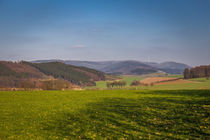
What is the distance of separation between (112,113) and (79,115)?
3.66m

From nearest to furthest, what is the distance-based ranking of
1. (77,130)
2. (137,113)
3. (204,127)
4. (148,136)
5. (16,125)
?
1. (148,136)
2. (204,127)
3. (77,130)
4. (16,125)
5. (137,113)

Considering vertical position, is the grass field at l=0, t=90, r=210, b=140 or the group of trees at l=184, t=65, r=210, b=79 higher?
the group of trees at l=184, t=65, r=210, b=79

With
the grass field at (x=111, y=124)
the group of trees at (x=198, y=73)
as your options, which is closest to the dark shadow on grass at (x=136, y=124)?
the grass field at (x=111, y=124)

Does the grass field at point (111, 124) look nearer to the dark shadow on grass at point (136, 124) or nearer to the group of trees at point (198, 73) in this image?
the dark shadow on grass at point (136, 124)

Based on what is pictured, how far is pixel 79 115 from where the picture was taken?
62.1ft

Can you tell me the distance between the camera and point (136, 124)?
1495 centimetres

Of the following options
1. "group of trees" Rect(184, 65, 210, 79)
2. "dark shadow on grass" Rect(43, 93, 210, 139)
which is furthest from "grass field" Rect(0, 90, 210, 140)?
"group of trees" Rect(184, 65, 210, 79)

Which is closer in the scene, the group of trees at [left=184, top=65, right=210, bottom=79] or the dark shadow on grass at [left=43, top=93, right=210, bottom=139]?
the dark shadow on grass at [left=43, top=93, right=210, bottom=139]

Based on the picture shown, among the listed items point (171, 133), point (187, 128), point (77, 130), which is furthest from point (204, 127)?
point (77, 130)

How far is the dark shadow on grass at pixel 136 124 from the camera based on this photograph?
12609 millimetres

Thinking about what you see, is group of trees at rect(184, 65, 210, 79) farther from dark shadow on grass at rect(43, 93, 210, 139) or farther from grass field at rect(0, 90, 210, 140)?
dark shadow on grass at rect(43, 93, 210, 139)

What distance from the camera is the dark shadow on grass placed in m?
12.6

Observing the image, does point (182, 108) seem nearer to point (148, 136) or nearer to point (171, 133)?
point (171, 133)

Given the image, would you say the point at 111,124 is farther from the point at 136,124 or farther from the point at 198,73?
the point at 198,73
